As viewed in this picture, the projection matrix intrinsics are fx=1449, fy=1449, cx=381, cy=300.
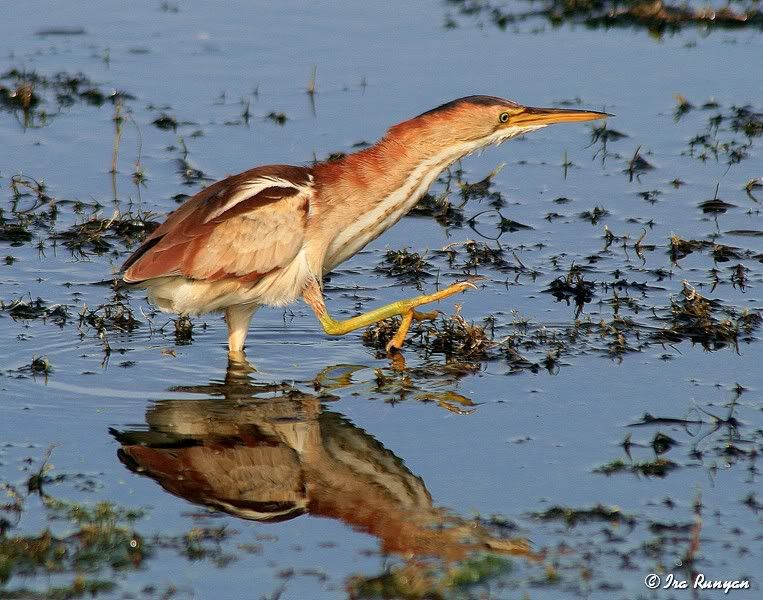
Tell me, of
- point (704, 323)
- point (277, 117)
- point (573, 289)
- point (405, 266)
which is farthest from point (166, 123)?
point (704, 323)

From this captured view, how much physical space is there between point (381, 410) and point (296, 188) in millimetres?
900

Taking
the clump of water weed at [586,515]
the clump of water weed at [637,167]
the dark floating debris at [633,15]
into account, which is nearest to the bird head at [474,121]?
the clump of water weed at [586,515]

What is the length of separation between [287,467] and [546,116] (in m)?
1.85

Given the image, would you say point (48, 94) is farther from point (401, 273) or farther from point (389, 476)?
point (389, 476)

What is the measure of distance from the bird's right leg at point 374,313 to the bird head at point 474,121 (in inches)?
22.0

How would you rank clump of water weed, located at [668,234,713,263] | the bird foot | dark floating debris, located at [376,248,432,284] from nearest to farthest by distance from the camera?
the bird foot, dark floating debris, located at [376,248,432,284], clump of water weed, located at [668,234,713,263]

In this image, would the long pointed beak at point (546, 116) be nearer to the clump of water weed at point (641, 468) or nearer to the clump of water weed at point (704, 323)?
the clump of water weed at point (704, 323)

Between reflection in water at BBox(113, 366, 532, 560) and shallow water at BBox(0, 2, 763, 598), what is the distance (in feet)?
0.04

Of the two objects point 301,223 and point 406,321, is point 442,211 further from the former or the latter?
point 301,223

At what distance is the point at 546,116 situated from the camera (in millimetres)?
5660

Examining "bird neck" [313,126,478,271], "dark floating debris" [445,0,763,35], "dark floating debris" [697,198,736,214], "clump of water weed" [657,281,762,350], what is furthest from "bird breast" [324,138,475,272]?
"dark floating debris" [445,0,763,35]

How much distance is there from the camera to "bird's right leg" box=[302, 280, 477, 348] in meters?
5.48

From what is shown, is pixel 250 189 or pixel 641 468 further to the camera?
pixel 250 189

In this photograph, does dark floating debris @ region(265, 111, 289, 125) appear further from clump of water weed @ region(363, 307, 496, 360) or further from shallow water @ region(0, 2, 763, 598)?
clump of water weed @ region(363, 307, 496, 360)
